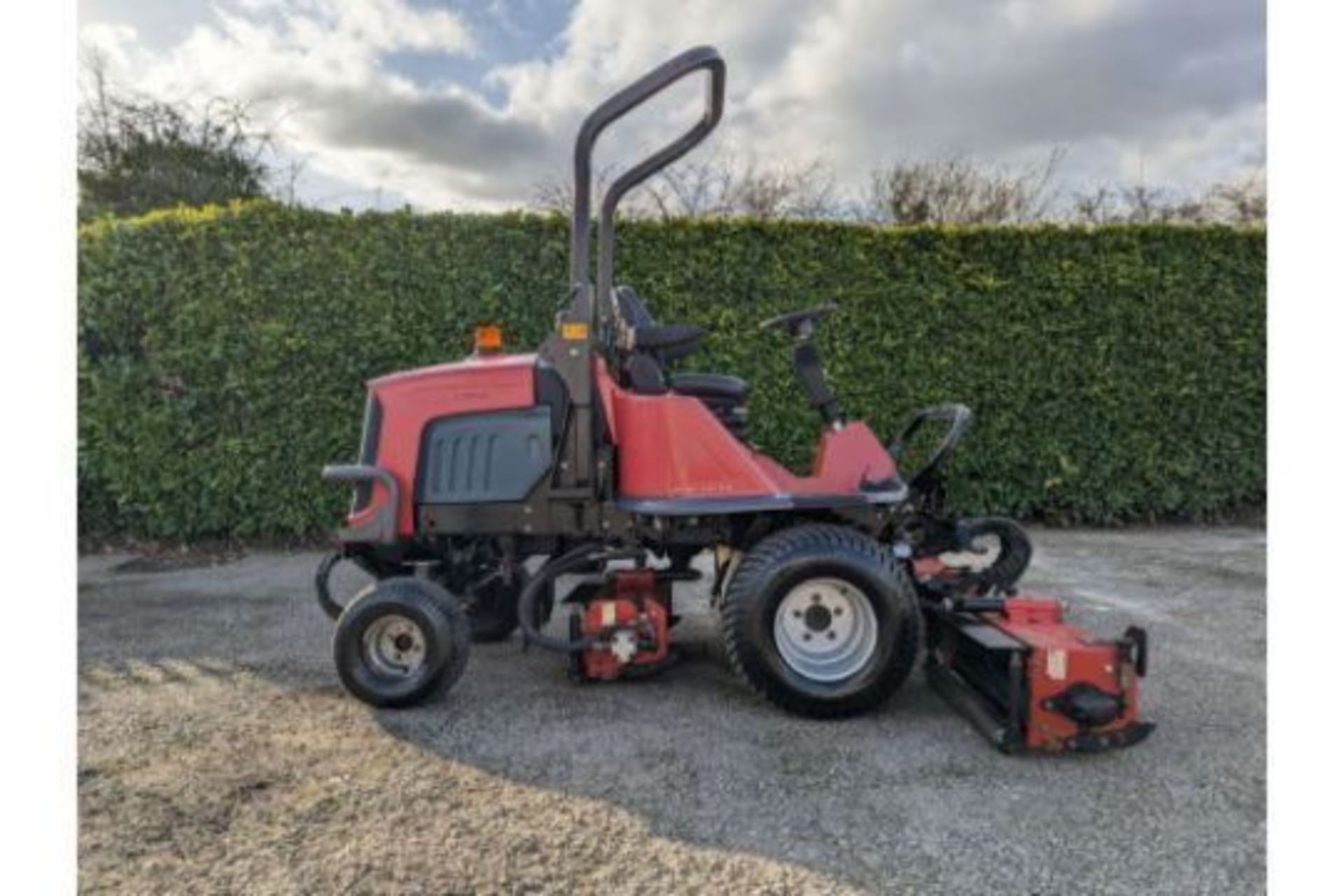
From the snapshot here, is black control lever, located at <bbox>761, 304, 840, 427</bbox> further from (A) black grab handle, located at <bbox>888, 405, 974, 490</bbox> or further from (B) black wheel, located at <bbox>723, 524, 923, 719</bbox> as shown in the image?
(B) black wheel, located at <bbox>723, 524, 923, 719</bbox>

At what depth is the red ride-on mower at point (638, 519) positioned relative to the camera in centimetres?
323

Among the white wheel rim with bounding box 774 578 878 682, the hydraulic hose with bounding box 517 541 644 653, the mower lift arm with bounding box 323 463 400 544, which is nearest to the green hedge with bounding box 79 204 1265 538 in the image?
the mower lift arm with bounding box 323 463 400 544

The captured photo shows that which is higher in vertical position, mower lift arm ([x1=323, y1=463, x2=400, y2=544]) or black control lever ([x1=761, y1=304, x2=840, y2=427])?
black control lever ([x1=761, y1=304, x2=840, y2=427])

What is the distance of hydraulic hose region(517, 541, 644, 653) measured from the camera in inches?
133

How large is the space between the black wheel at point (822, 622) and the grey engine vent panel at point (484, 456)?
1012 millimetres

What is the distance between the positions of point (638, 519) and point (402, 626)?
42.3 inches

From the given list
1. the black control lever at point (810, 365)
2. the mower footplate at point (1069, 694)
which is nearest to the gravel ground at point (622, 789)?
the mower footplate at point (1069, 694)

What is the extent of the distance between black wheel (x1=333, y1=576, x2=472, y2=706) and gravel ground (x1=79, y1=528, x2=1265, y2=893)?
0.39 ft

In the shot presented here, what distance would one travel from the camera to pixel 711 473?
3426mm

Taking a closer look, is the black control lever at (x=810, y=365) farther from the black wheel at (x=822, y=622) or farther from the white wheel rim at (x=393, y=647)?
the white wheel rim at (x=393, y=647)

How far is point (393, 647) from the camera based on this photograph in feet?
11.2

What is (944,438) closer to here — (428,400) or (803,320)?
(803,320)

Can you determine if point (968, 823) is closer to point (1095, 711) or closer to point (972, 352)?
point (1095, 711)

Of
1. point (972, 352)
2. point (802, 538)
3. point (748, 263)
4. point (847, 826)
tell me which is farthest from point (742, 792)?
point (972, 352)
